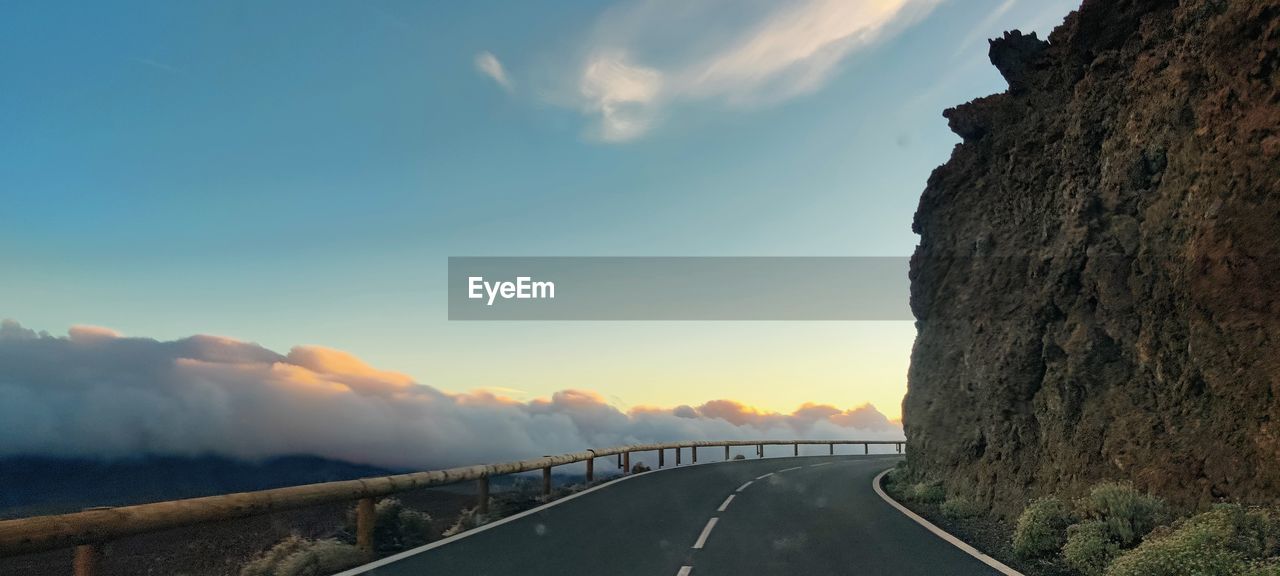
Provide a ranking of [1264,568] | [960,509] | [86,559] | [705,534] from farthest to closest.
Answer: [960,509] → [705,534] → [1264,568] → [86,559]

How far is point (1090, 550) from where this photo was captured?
9.05 m

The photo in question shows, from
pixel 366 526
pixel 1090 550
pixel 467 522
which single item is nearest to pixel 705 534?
pixel 467 522

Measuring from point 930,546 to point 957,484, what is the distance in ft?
27.5

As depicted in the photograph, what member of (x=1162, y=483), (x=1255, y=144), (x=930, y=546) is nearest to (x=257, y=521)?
(x=930, y=546)

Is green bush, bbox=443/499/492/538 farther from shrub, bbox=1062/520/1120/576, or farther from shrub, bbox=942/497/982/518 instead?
shrub, bbox=942/497/982/518

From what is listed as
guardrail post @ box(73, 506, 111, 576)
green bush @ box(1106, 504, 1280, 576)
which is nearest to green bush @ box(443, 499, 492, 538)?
guardrail post @ box(73, 506, 111, 576)

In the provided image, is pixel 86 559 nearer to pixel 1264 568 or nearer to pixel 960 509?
pixel 1264 568

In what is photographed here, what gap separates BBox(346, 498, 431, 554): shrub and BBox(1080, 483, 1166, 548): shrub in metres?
9.47

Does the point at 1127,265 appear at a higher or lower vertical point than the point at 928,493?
higher

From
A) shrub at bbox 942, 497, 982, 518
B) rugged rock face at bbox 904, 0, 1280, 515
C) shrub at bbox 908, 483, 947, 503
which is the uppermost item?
rugged rock face at bbox 904, 0, 1280, 515

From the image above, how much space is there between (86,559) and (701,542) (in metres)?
7.15

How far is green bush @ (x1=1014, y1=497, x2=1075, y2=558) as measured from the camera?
9914 mm

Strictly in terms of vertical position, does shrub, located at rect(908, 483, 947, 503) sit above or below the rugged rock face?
below

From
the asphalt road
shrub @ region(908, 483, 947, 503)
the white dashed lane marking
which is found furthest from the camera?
shrub @ region(908, 483, 947, 503)
